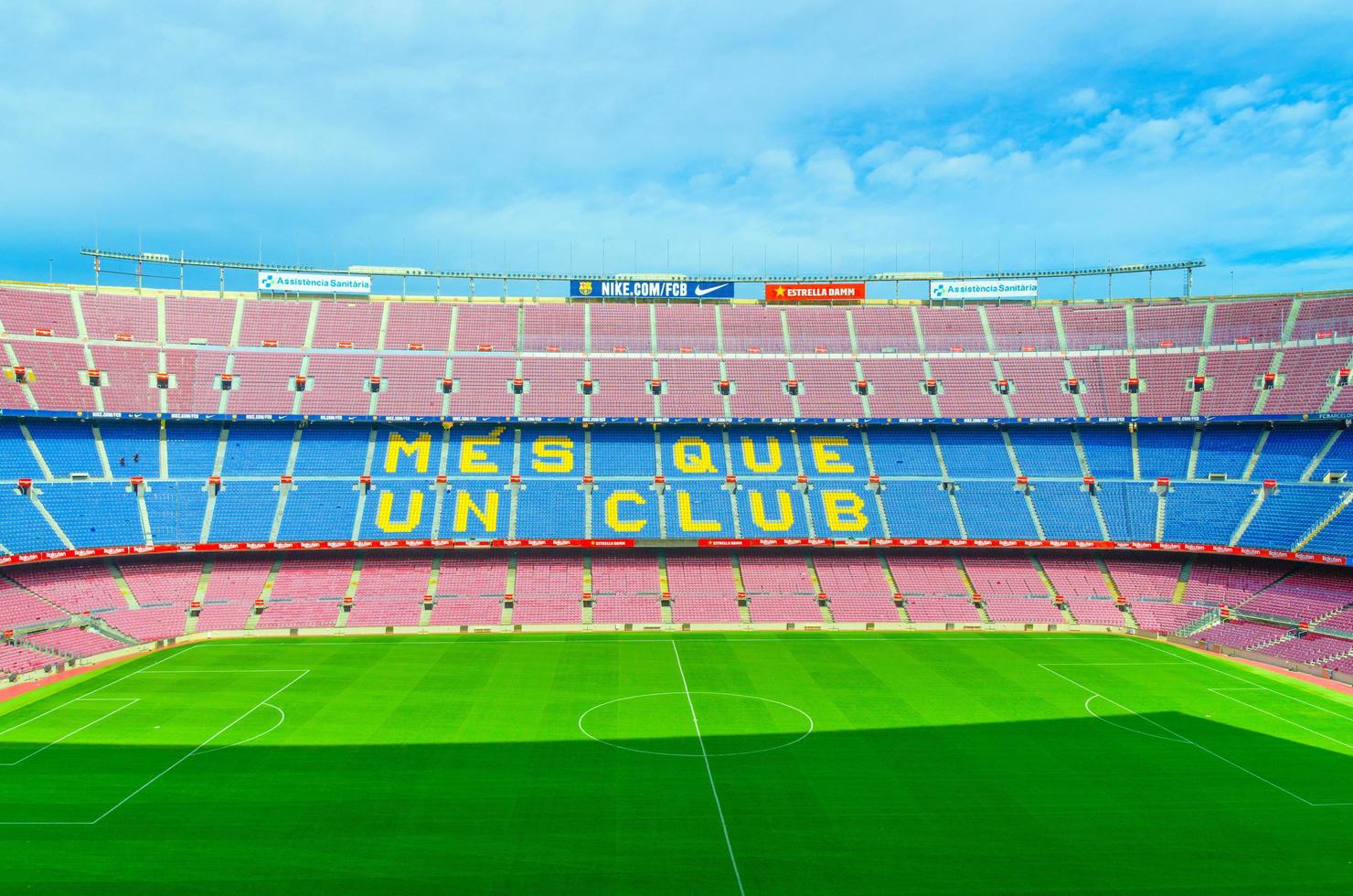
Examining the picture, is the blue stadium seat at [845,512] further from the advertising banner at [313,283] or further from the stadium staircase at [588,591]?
the advertising banner at [313,283]

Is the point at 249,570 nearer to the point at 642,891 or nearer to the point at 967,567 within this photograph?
the point at 642,891

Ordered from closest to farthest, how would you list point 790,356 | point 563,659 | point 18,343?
point 563,659 < point 18,343 < point 790,356

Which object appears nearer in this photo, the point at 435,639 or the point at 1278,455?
the point at 435,639

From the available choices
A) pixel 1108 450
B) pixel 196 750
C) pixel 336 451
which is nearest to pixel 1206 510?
pixel 1108 450

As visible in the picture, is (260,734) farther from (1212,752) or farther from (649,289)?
(649,289)

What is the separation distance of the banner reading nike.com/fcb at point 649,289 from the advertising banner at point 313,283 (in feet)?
57.5

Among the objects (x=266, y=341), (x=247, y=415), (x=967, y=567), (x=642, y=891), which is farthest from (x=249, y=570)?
(x=967, y=567)

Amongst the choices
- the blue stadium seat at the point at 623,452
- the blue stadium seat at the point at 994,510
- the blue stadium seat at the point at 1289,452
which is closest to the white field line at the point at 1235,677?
the blue stadium seat at the point at 994,510

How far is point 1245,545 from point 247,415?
Answer: 66263mm

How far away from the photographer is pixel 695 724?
31516 mm

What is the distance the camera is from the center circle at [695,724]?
1142 inches

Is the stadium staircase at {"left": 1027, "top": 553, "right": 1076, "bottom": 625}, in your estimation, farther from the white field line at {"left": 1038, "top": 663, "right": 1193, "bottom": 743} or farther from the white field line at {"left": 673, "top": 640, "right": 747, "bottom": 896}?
the white field line at {"left": 673, "top": 640, "right": 747, "bottom": 896}

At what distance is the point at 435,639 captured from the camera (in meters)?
46.0

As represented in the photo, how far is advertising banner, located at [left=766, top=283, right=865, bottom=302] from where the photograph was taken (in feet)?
225
